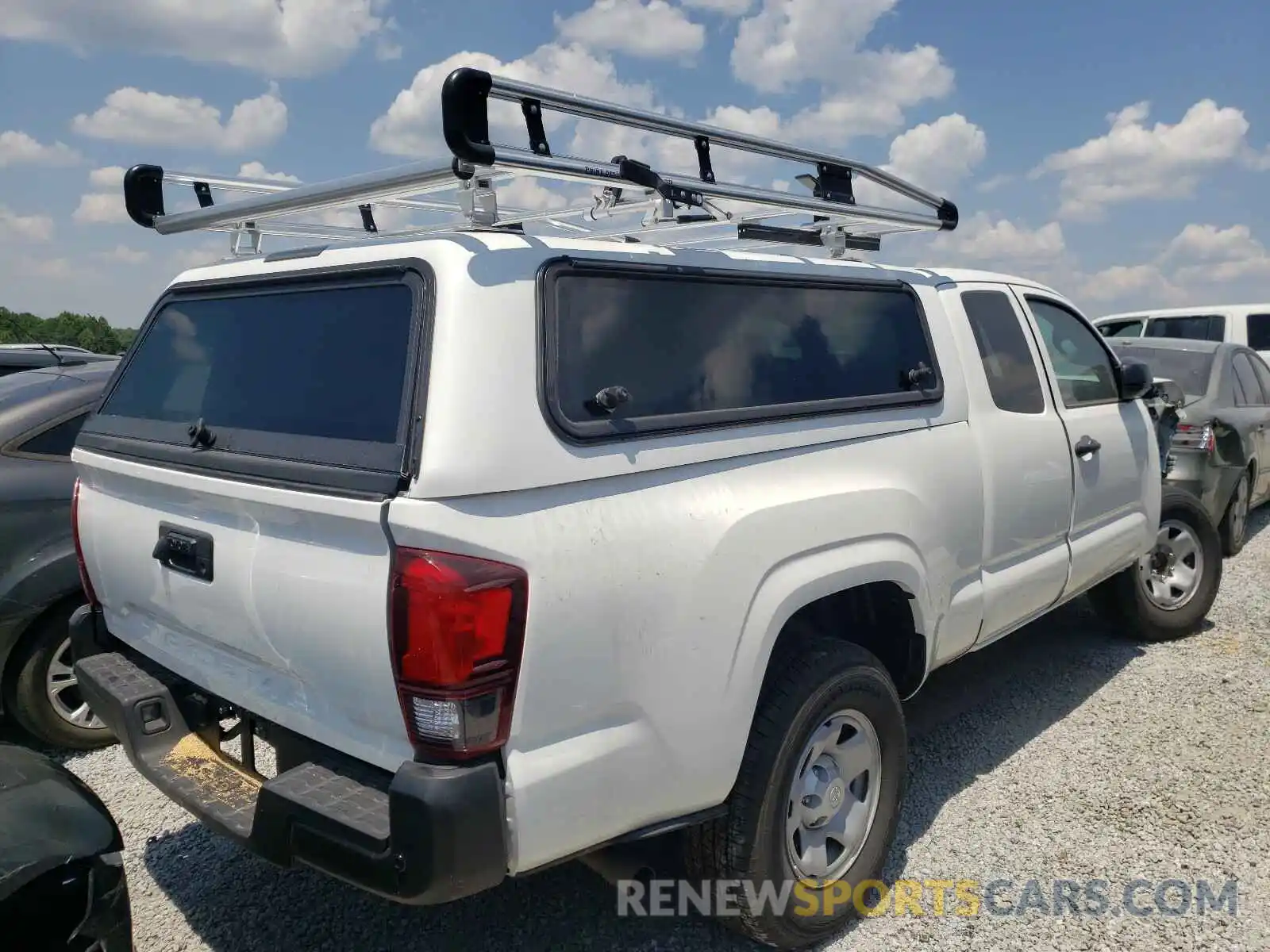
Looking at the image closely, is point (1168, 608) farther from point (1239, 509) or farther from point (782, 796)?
point (782, 796)

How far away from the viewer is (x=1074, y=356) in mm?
4488

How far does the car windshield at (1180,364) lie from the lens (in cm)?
702

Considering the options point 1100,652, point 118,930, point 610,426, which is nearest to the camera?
point 118,930

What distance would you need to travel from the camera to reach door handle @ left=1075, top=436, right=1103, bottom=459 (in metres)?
4.16

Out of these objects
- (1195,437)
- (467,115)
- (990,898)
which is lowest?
(990,898)

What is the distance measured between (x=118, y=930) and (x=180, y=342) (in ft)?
6.06

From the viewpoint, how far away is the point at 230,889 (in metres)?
3.12

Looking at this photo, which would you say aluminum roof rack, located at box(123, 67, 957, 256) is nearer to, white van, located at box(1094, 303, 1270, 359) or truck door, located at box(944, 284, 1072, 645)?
truck door, located at box(944, 284, 1072, 645)

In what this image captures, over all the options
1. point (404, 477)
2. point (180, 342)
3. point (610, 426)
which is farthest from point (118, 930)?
point (180, 342)

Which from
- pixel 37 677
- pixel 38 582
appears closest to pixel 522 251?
pixel 38 582

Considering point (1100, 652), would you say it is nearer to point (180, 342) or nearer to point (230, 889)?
point (230, 889)

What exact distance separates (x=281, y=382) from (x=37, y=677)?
7.93 feet

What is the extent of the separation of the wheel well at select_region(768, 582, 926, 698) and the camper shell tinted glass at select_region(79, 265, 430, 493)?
4.75 ft

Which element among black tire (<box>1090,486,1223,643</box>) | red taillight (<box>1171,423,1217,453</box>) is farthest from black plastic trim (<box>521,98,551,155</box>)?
red taillight (<box>1171,423,1217,453</box>)
